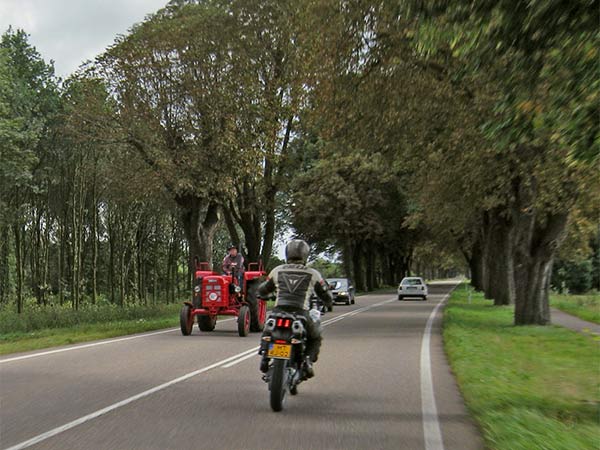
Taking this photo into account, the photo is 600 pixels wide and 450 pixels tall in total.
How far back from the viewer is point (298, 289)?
313 inches

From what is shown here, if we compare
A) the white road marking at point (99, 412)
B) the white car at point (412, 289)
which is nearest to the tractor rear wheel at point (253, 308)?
the white road marking at point (99, 412)

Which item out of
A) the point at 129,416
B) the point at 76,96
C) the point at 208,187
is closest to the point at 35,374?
the point at 129,416

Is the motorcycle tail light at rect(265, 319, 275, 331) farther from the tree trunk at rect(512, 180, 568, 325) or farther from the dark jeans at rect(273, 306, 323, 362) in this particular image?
the tree trunk at rect(512, 180, 568, 325)

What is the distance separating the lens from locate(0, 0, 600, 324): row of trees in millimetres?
7215

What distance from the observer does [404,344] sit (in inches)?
590

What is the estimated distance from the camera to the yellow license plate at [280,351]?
291 inches

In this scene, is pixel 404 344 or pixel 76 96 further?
pixel 76 96

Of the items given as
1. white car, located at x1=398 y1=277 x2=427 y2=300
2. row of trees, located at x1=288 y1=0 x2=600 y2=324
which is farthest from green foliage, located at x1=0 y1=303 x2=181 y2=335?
white car, located at x1=398 y1=277 x2=427 y2=300

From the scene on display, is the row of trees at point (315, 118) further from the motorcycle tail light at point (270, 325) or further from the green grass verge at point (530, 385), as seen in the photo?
the motorcycle tail light at point (270, 325)

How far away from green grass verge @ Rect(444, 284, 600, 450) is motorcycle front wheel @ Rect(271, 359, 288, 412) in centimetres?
207

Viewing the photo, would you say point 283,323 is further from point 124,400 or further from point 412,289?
point 412,289

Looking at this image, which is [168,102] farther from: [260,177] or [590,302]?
[590,302]

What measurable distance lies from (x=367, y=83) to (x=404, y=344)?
7.50 metres

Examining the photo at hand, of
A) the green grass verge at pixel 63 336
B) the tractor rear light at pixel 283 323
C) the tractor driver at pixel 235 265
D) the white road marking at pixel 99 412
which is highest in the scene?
the tractor driver at pixel 235 265
